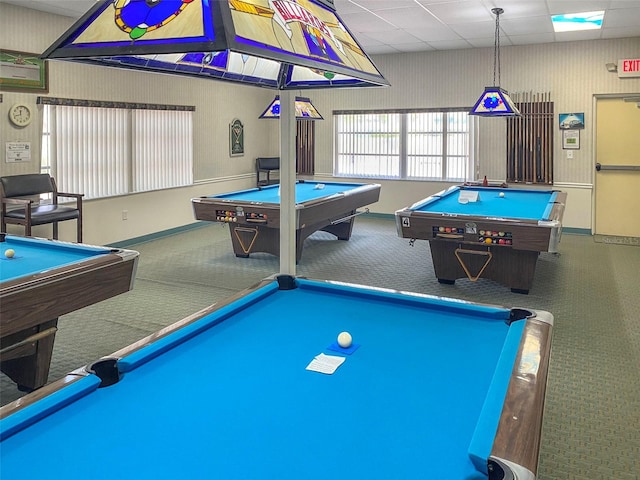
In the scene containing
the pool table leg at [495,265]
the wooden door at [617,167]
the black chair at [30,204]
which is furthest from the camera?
the wooden door at [617,167]

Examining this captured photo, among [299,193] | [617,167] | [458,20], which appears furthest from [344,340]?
Answer: [617,167]

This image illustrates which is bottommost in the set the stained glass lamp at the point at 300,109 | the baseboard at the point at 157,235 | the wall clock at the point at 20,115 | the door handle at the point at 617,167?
the baseboard at the point at 157,235

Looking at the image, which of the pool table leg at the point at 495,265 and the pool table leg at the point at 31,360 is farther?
the pool table leg at the point at 495,265

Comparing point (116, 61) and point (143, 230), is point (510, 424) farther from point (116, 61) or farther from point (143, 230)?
point (143, 230)

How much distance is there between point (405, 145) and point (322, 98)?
5.44 feet

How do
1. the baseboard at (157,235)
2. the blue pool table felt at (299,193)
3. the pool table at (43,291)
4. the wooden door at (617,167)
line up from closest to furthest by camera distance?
the pool table at (43,291)
the blue pool table felt at (299,193)
the baseboard at (157,235)
the wooden door at (617,167)

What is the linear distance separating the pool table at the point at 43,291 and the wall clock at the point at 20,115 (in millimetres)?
2687

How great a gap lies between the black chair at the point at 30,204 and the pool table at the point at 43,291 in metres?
2.00

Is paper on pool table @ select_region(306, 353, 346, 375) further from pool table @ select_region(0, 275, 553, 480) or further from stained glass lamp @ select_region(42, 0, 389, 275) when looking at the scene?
stained glass lamp @ select_region(42, 0, 389, 275)

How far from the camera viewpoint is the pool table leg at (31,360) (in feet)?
8.86

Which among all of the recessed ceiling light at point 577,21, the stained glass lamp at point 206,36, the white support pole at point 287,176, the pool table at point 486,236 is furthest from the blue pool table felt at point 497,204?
the stained glass lamp at point 206,36

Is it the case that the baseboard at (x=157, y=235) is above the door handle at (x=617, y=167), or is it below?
below

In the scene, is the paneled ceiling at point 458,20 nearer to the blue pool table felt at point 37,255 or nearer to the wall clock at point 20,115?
the wall clock at point 20,115

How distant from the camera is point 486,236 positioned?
14.7ft
